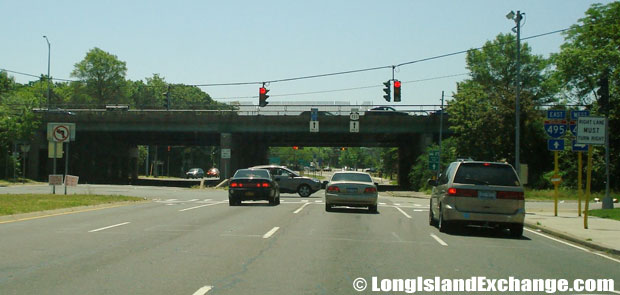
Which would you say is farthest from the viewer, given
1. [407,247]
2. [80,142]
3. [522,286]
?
[80,142]

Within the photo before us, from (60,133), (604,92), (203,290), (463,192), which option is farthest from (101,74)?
(203,290)

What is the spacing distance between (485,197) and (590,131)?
4366mm

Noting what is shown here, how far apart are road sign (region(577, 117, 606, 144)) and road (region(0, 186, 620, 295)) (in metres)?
2.95

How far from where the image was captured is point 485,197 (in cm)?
1566

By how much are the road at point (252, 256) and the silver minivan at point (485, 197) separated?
47 centimetres

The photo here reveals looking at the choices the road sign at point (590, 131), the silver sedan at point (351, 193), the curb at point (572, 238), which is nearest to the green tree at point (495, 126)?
the silver sedan at point (351, 193)

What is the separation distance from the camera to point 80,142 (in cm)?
6550

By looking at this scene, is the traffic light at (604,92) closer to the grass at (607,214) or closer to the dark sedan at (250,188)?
the grass at (607,214)

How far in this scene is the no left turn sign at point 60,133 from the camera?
27922 millimetres

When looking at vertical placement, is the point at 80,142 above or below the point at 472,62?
below

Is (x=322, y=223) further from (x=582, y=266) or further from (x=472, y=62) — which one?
(x=472, y=62)

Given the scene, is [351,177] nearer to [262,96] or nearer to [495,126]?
[262,96]

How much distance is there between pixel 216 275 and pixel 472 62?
79235 mm

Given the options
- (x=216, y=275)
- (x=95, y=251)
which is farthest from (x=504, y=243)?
(x=95, y=251)
